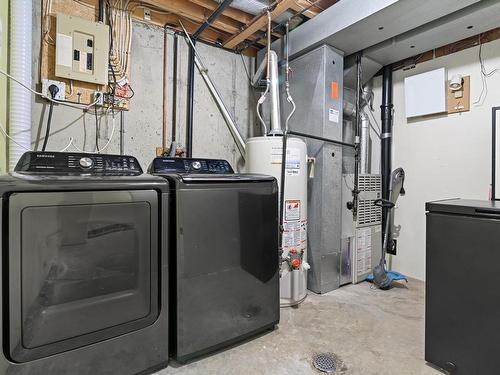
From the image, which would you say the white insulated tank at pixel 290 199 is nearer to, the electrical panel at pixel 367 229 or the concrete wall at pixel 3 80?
the electrical panel at pixel 367 229

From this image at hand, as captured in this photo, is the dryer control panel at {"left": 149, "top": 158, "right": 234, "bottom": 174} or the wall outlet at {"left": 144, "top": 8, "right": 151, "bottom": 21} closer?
the dryer control panel at {"left": 149, "top": 158, "right": 234, "bottom": 174}

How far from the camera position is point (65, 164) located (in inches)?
65.1

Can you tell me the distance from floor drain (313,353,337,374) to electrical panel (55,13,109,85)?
2.63 meters

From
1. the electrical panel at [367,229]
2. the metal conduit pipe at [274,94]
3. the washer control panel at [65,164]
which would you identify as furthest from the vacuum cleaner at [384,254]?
the washer control panel at [65,164]

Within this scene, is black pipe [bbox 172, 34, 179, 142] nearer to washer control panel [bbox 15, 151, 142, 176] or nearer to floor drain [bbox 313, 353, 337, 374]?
washer control panel [bbox 15, 151, 142, 176]

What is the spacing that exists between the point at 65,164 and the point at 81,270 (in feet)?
2.20

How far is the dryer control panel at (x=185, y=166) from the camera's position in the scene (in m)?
2.05

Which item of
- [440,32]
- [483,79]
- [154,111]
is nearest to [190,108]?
[154,111]

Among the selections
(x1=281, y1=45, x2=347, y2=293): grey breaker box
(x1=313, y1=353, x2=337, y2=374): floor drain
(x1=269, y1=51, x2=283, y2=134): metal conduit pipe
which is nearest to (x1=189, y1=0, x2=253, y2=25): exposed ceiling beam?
(x1=269, y1=51, x2=283, y2=134): metal conduit pipe

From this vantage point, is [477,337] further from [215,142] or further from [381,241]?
[215,142]

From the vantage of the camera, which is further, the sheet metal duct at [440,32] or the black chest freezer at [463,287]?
the sheet metal duct at [440,32]

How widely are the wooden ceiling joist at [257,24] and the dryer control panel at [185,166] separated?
1399mm

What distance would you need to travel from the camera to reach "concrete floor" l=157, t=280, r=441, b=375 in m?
1.62

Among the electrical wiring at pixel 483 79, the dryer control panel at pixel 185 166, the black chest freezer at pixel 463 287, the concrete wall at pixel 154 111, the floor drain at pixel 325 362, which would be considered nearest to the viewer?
the black chest freezer at pixel 463 287
